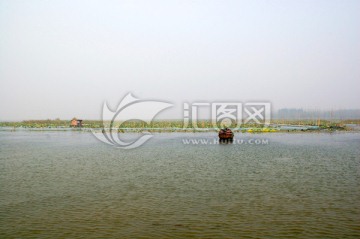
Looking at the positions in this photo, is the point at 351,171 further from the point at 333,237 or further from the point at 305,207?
the point at 333,237

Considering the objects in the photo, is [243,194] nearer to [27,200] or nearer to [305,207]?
[305,207]

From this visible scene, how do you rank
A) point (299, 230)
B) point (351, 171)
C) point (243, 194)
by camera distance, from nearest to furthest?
point (299, 230)
point (243, 194)
point (351, 171)

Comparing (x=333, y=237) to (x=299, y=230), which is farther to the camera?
(x=299, y=230)

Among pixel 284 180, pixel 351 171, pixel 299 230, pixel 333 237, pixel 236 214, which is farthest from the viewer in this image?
pixel 351 171

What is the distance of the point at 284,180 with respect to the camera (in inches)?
718

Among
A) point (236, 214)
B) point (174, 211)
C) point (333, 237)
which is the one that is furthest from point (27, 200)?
point (333, 237)

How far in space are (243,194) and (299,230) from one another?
→ 15.9 ft

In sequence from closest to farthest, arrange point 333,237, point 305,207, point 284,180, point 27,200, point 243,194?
point 333,237 → point 305,207 → point 27,200 → point 243,194 → point 284,180

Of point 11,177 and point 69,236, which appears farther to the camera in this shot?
point 11,177

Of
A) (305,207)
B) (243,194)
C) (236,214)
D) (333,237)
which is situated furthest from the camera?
(243,194)

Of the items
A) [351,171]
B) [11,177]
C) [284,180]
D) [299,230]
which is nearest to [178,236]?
[299,230]

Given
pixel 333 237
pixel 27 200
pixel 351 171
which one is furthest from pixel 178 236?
pixel 351 171

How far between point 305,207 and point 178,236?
5.39 m

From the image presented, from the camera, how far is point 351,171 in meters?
21.1
